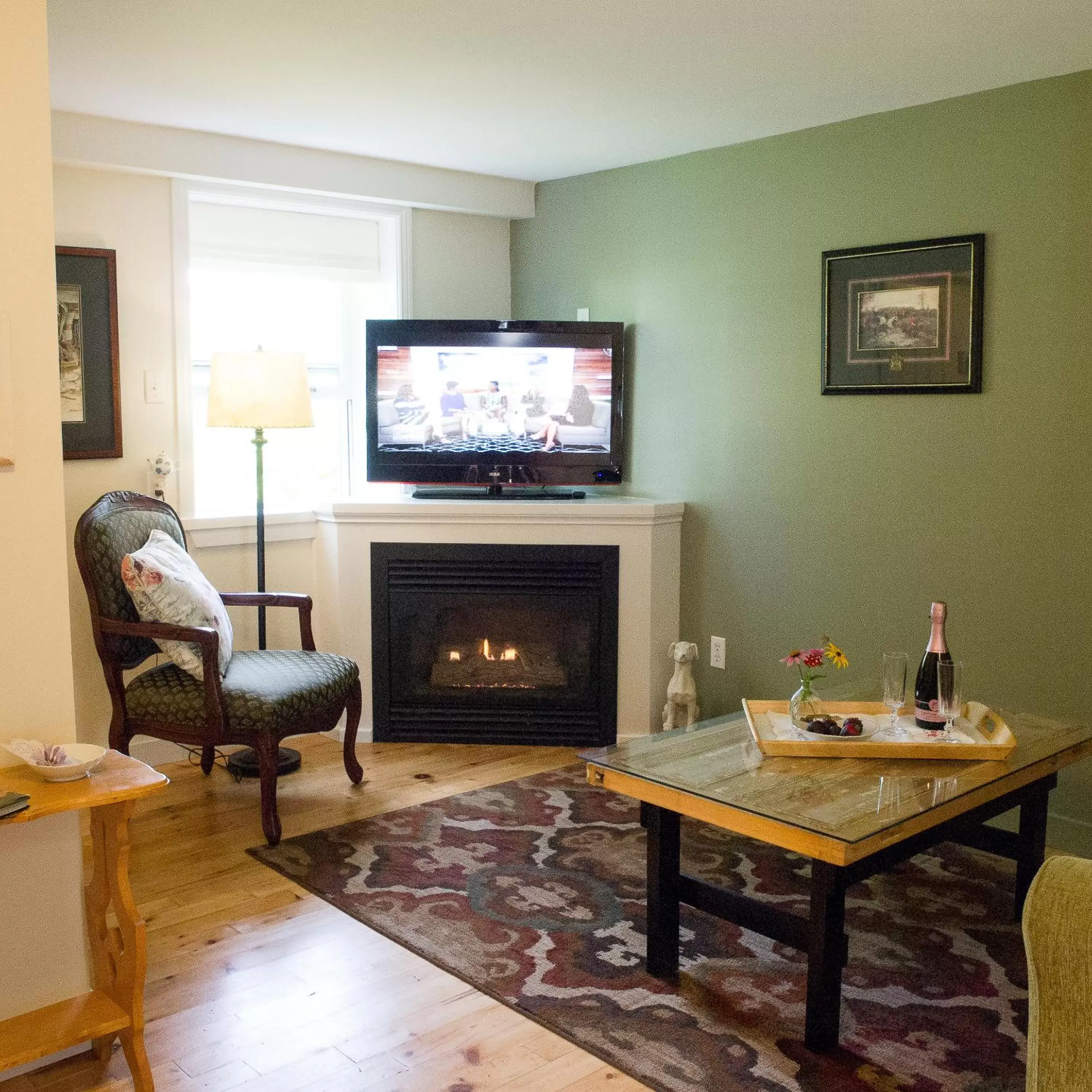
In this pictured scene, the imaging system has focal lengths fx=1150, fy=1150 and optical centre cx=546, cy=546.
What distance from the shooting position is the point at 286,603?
13.2 ft

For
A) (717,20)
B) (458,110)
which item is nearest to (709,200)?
(458,110)

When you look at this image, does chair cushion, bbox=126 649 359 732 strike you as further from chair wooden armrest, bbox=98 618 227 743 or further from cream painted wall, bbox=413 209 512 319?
cream painted wall, bbox=413 209 512 319

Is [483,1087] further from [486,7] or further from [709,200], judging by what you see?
[709,200]

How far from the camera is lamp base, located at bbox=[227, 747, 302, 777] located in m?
4.02

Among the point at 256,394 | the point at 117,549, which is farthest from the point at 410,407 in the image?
the point at 117,549

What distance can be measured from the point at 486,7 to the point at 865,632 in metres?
2.31

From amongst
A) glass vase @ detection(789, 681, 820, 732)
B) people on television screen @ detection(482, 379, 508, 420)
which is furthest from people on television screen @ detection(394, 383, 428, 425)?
glass vase @ detection(789, 681, 820, 732)

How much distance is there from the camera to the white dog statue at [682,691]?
4.29m

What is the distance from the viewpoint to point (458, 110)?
374cm

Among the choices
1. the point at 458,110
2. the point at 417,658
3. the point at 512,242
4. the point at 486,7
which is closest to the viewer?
the point at 486,7

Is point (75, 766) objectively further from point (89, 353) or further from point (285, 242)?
point (285, 242)

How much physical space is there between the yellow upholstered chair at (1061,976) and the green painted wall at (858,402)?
209 centimetres

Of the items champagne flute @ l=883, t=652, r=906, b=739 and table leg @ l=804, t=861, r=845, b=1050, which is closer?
table leg @ l=804, t=861, r=845, b=1050

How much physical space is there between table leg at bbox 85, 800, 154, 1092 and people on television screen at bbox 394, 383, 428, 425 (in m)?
2.49
